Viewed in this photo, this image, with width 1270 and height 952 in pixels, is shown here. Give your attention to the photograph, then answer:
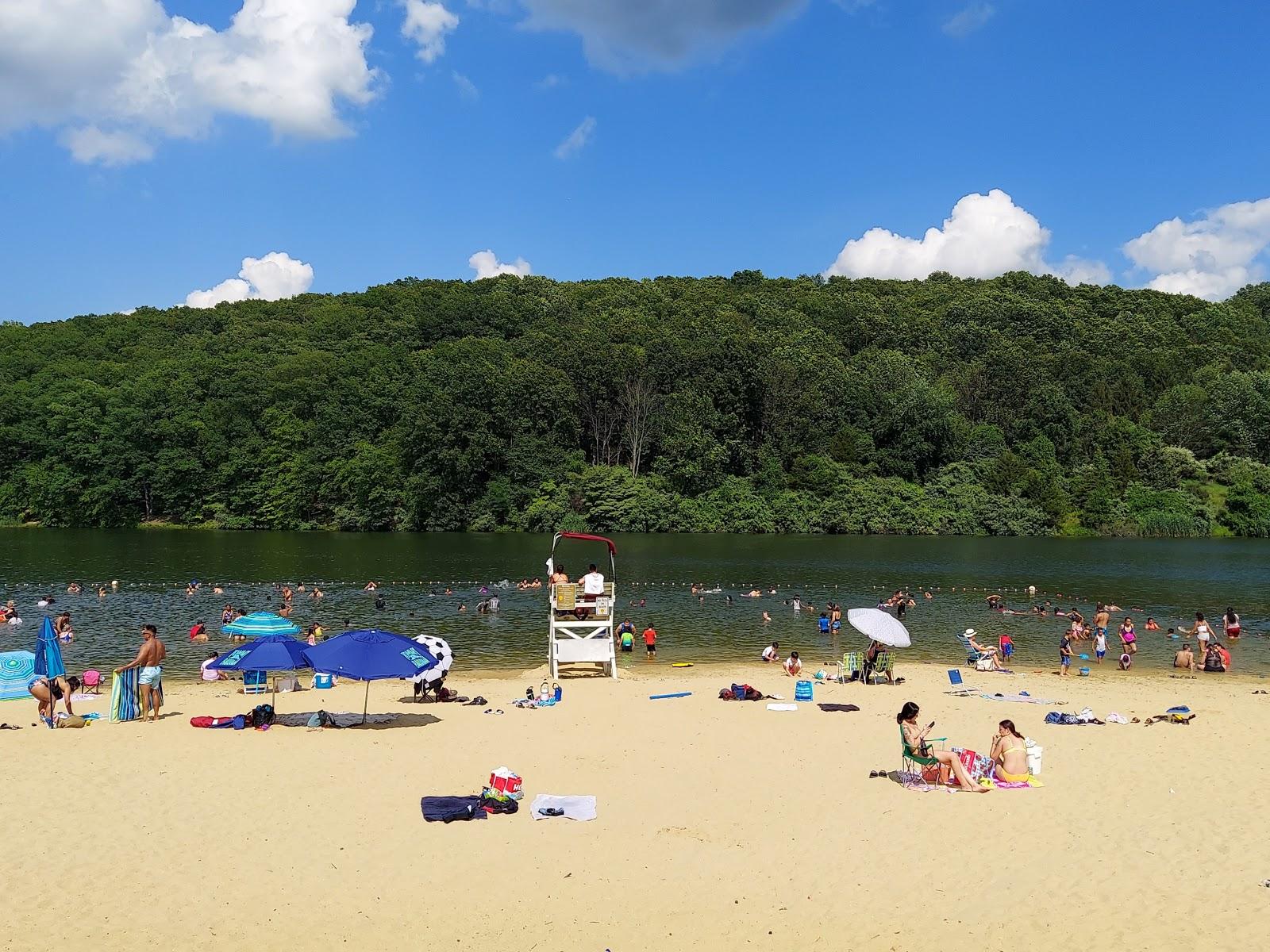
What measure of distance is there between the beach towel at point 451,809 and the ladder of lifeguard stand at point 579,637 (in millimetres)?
10638

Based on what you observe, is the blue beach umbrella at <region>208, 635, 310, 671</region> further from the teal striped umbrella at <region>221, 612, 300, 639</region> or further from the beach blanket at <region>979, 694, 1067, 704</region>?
the beach blanket at <region>979, 694, 1067, 704</region>

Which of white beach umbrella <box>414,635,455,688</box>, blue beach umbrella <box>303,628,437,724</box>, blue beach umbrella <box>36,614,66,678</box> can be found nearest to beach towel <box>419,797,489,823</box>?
blue beach umbrella <box>303,628,437,724</box>

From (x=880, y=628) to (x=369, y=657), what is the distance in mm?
12578

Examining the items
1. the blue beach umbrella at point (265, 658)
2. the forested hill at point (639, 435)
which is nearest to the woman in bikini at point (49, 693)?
the blue beach umbrella at point (265, 658)

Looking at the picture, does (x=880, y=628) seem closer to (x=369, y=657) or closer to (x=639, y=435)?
(x=369, y=657)

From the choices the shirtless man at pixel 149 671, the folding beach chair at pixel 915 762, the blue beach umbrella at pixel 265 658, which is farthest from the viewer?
the blue beach umbrella at pixel 265 658

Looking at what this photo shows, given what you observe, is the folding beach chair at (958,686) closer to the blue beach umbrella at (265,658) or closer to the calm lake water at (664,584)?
the calm lake water at (664,584)

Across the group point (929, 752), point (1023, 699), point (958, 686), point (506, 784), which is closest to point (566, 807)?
point (506, 784)

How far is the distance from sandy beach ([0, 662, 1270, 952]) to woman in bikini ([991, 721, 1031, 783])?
521mm

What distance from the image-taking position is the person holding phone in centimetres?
1412

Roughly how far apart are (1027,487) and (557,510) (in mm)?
43201

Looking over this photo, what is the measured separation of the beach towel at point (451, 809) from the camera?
12516mm

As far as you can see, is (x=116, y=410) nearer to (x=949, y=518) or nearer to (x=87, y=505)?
(x=87, y=505)

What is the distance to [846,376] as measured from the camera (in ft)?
319
